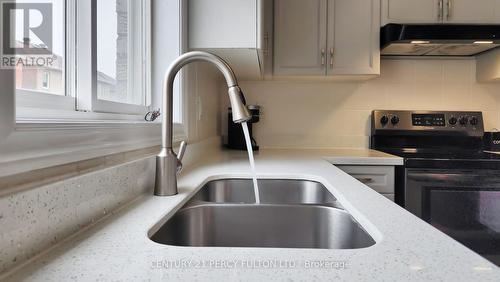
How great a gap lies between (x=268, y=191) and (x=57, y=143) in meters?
0.79

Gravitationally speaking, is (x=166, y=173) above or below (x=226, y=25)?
below

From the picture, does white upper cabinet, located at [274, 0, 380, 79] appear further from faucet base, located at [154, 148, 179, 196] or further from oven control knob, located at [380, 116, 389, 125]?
faucet base, located at [154, 148, 179, 196]

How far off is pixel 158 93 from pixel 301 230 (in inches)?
32.2

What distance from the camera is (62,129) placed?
21.7 inches

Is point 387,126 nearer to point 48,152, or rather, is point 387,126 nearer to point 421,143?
point 421,143

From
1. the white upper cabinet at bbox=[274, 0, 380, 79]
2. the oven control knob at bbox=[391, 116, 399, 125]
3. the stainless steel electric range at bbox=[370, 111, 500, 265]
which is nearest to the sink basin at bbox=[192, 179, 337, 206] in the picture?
the stainless steel electric range at bbox=[370, 111, 500, 265]

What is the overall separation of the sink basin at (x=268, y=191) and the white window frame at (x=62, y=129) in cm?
28

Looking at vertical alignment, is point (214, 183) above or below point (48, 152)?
below

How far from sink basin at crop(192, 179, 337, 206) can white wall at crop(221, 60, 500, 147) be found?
1.29 metres

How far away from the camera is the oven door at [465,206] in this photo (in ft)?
5.52

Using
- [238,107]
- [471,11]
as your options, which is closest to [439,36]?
[471,11]

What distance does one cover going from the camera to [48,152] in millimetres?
502

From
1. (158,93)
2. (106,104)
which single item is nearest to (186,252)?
(106,104)

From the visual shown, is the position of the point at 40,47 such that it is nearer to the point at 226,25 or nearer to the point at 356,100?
the point at 226,25
